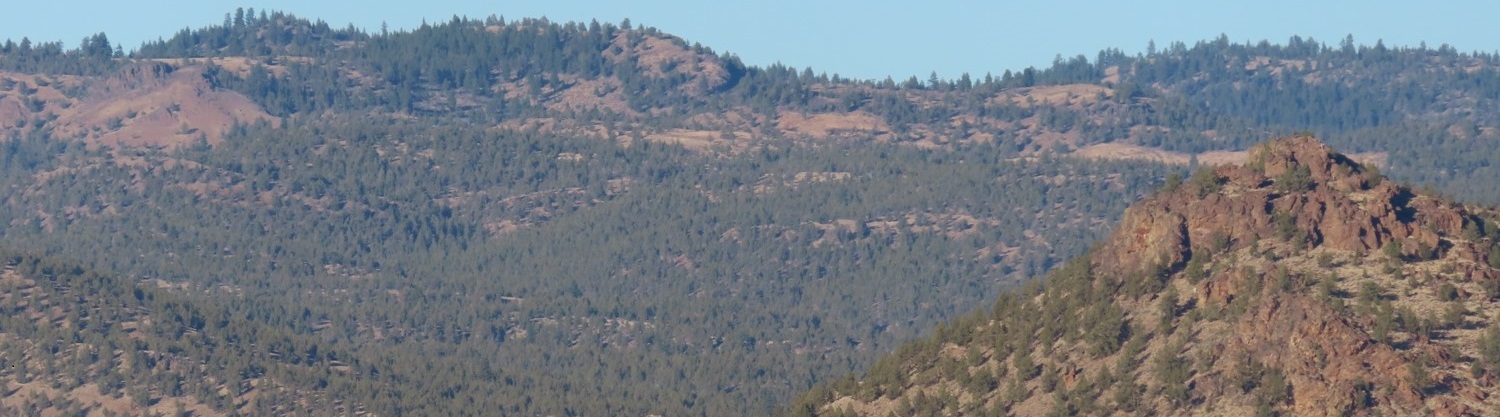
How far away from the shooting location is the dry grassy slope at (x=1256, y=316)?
11075 cm

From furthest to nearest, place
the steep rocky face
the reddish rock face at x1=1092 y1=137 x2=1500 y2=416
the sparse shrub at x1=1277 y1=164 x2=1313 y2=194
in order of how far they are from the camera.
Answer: the sparse shrub at x1=1277 y1=164 x2=1313 y2=194, the steep rocky face, the reddish rock face at x1=1092 y1=137 x2=1500 y2=416

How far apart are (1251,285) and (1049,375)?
8.85m

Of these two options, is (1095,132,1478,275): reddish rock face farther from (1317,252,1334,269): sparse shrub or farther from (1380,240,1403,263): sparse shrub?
(1317,252,1334,269): sparse shrub

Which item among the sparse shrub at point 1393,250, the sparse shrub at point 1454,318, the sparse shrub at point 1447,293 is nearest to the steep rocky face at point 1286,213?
the sparse shrub at point 1393,250

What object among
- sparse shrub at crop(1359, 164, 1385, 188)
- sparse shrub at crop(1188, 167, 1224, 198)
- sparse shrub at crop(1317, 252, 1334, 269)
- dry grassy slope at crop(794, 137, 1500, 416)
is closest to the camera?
dry grassy slope at crop(794, 137, 1500, 416)

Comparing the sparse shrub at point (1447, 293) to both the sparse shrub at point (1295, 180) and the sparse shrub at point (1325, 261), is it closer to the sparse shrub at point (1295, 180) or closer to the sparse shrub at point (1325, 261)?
the sparse shrub at point (1325, 261)

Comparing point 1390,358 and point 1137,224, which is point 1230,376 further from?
point 1137,224

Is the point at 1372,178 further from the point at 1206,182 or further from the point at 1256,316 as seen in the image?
the point at 1256,316

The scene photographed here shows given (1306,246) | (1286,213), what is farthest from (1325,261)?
(1286,213)

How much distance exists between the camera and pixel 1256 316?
11562 cm

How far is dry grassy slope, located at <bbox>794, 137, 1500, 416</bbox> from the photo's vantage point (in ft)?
363

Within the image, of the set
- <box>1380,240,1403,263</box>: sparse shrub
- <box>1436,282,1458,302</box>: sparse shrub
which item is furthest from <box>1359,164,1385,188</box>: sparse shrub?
<box>1436,282,1458,302</box>: sparse shrub

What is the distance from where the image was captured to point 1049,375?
122938 millimetres

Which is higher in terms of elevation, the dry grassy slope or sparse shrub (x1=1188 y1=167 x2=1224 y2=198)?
sparse shrub (x1=1188 y1=167 x2=1224 y2=198)
